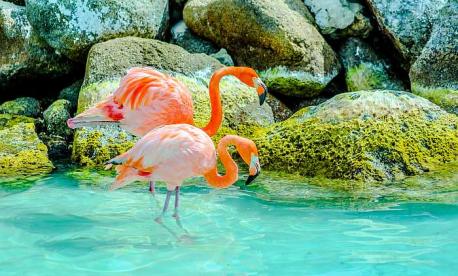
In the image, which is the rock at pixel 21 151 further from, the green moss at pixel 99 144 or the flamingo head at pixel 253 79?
the flamingo head at pixel 253 79

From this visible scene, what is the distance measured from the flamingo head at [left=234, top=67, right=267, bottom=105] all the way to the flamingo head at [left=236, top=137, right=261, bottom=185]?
2.63ft

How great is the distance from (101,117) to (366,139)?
2429 mm

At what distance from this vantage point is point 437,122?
663cm

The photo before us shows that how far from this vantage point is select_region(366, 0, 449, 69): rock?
8.80 m

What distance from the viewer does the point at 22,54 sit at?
9.34 metres

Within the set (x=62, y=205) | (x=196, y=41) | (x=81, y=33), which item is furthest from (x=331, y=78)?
(x=62, y=205)

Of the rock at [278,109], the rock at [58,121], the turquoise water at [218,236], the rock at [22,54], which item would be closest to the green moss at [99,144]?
the rock at [58,121]

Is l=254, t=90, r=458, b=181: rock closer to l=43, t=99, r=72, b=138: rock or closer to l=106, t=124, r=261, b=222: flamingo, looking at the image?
l=106, t=124, r=261, b=222: flamingo

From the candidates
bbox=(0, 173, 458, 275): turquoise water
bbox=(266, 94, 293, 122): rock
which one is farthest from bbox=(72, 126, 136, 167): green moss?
bbox=(266, 94, 293, 122): rock

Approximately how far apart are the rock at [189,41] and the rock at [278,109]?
118 cm

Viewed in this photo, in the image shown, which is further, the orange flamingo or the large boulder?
the large boulder

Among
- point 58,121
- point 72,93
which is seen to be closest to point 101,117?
point 58,121

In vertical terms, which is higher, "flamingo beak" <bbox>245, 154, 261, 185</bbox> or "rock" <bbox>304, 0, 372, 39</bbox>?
"rock" <bbox>304, 0, 372, 39</bbox>

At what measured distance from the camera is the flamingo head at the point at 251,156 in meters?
4.57
